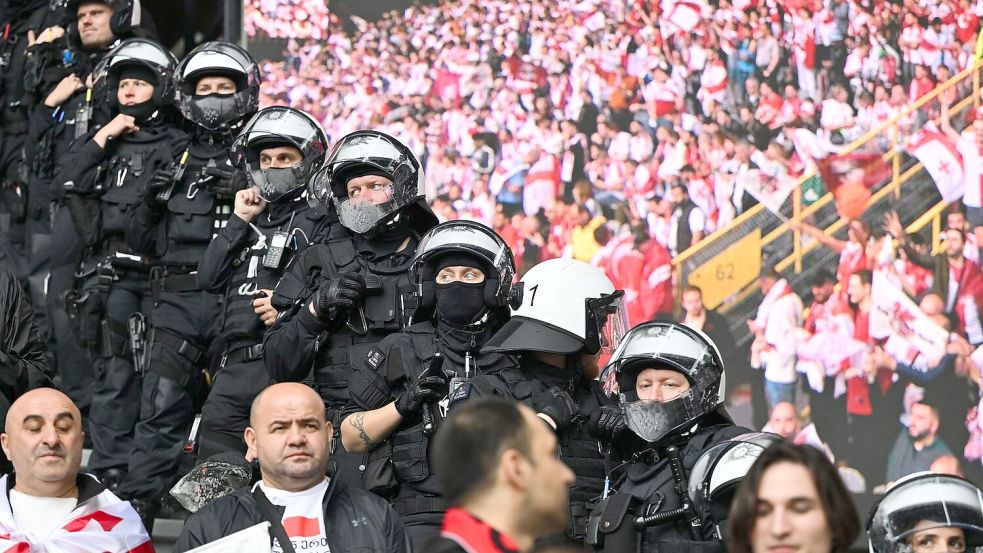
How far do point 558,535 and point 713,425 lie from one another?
69 cm

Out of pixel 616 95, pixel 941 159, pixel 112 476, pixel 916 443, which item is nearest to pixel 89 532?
pixel 112 476

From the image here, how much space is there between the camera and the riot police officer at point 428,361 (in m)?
6.55

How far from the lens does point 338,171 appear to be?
7.55 meters

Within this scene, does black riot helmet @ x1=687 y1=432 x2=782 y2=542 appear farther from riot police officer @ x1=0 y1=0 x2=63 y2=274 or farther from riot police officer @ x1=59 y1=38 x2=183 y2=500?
riot police officer @ x1=0 y1=0 x2=63 y2=274

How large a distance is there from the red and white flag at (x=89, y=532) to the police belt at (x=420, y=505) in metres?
0.92

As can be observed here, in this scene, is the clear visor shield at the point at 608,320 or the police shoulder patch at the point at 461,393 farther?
the clear visor shield at the point at 608,320

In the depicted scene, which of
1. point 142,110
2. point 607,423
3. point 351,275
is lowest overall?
point 607,423

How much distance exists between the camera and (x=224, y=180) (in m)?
8.49

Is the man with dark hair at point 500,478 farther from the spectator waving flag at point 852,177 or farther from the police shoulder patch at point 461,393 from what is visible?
the spectator waving flag at point 852,177

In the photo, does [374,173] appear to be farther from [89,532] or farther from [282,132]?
[89,532]

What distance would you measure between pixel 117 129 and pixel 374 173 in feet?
7.34

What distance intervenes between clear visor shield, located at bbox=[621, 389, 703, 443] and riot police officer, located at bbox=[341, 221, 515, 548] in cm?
62

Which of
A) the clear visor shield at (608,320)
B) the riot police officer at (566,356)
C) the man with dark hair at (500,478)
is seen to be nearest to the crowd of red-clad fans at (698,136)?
the clear visor shield at (608,320)

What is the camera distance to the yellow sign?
1068 centimetres
